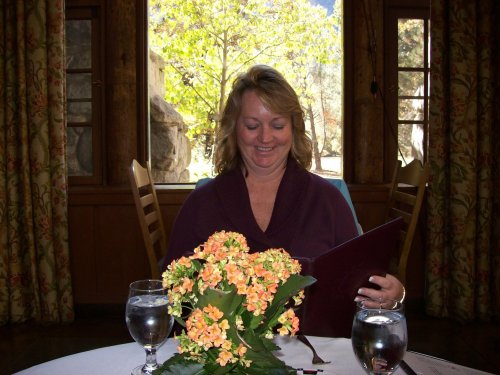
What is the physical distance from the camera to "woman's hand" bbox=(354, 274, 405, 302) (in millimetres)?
1185

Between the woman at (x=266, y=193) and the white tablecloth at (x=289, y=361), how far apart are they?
64 centimetres

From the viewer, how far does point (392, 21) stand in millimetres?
3439

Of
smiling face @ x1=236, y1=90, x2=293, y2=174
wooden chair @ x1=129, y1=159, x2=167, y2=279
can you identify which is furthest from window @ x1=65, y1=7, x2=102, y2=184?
smiling face @ x1=236, y1=90, x2=293, y2=174

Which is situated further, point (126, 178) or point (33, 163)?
point (126, 178)

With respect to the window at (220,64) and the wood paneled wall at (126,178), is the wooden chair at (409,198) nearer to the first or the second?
the wood paneled wall at (126,178)

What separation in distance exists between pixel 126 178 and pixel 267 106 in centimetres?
179

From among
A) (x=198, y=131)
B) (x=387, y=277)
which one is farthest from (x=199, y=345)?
(x=198, y=131)

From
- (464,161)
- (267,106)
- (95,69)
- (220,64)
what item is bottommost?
(464,161)

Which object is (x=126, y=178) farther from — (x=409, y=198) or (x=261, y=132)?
(x=261, y=132)

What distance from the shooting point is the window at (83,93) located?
339cm

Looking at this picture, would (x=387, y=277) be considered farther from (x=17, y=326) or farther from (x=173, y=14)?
(x=173, y=14)

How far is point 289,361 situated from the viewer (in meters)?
0.99

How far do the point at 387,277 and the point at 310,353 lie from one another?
37 cm

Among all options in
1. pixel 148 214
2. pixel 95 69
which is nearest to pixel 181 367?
pixel 148 214
